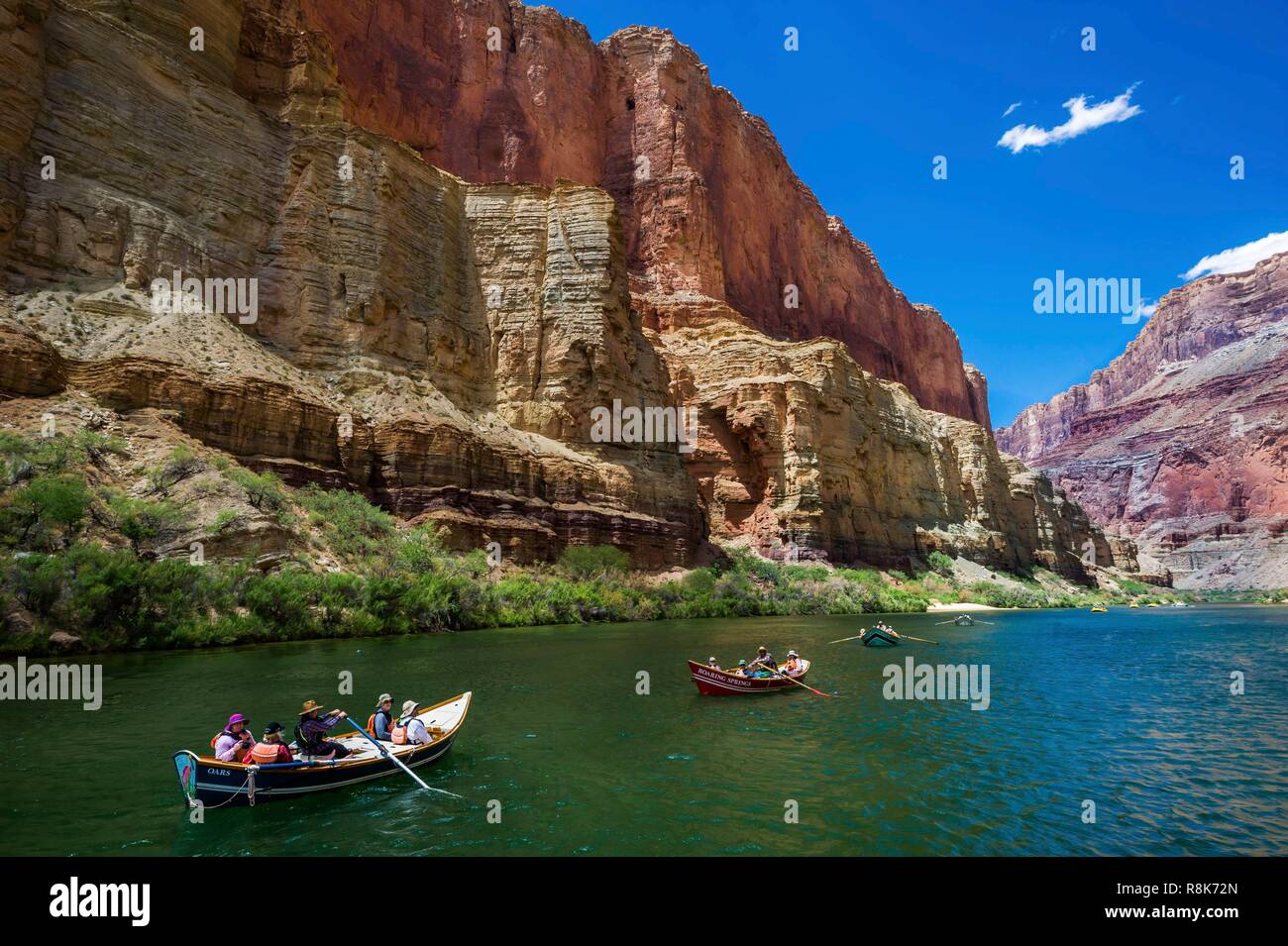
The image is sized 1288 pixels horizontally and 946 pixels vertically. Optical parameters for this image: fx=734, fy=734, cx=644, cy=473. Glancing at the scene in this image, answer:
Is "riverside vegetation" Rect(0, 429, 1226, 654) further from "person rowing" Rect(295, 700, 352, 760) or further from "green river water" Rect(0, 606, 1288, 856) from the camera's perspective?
"person rowing" Rect(295, 700, 352, 760)

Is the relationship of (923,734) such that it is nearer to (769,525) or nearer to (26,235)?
(26,235)

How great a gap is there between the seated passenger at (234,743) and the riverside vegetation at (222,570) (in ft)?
40.5

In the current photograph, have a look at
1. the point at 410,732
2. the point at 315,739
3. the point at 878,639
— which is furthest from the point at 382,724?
the point at 878,639

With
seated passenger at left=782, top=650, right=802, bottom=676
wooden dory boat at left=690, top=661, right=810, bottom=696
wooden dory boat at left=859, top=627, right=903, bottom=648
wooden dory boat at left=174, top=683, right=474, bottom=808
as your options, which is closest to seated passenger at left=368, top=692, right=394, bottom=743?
wooden dory boat at left=174, top=683, right=474, bottom=808

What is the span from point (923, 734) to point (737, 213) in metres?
89.7

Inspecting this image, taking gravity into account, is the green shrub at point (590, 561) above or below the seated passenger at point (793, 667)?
above

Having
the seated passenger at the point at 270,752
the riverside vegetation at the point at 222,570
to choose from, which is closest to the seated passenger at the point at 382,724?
the seated passenger at the point at 270,752

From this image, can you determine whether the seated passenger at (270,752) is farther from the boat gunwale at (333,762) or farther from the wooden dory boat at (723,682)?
the wooden dory boat at (723,682)

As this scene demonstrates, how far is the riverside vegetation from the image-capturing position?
19859 millimetres

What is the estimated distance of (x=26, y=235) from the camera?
31406mm

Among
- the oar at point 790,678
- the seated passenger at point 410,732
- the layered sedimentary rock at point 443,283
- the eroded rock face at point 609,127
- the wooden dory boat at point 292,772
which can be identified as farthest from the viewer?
the eroded rock face at point 609,127

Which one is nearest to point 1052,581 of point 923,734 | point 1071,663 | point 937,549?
point 937,549

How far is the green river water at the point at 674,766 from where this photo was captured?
28.9ft

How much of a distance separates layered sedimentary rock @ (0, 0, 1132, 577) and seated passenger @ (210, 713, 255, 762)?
25168mm
